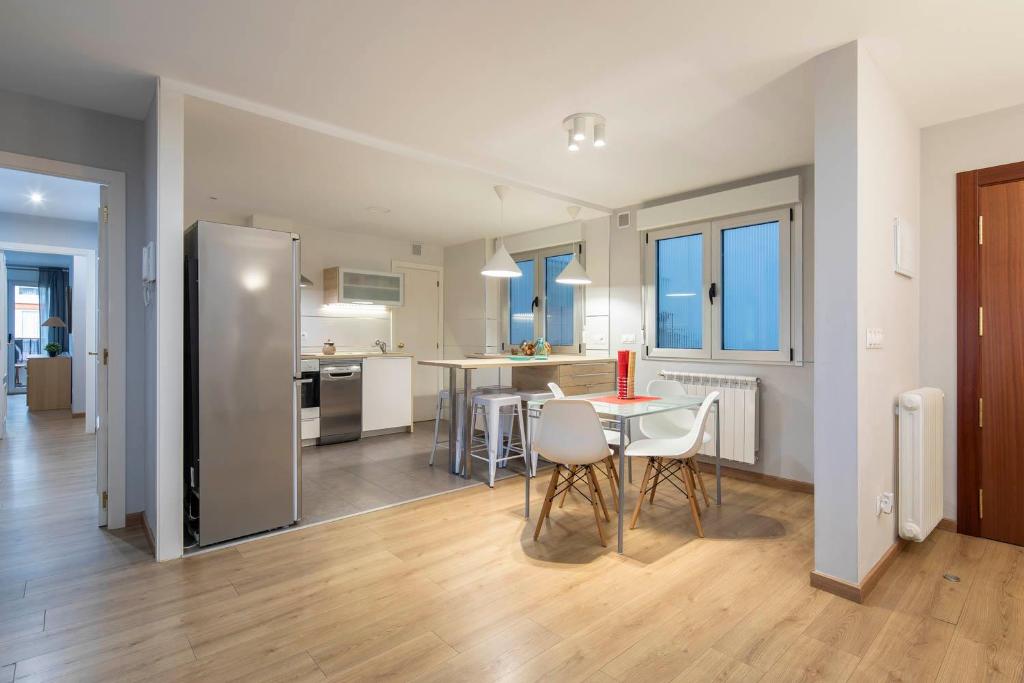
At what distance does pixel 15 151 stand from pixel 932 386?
5524mm

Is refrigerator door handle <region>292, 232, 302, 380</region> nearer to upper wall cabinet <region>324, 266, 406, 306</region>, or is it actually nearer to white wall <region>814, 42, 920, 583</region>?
white wall <region>814, 42, 920, 583</region>

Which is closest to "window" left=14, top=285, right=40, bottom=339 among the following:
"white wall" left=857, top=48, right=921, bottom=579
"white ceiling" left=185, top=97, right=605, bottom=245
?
"white ceiling" left=185, top=97, right=605, bottom=245

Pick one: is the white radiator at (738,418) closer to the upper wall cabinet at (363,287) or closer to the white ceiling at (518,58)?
the white ceiling at (518,58)

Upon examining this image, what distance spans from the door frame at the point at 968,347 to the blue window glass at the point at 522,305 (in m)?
4.10

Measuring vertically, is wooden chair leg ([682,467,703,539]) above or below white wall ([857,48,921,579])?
below

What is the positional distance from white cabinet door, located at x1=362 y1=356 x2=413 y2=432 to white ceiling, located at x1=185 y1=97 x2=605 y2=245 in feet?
5.52

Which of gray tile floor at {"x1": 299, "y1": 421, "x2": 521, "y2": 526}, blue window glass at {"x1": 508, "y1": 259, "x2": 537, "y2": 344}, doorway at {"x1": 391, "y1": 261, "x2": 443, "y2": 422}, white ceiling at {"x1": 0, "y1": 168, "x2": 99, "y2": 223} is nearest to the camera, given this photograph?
gray tile floor at {"x1": 299, "y1": 421, "x2": 521, "y2": 526}

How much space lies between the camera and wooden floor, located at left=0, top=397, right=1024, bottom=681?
1.83 m

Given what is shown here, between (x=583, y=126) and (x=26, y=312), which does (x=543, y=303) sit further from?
(x=26, y=312)

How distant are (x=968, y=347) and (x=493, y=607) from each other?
10.3ft

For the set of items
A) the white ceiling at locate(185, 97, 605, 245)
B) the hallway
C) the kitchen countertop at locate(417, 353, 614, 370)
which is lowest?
the hallway

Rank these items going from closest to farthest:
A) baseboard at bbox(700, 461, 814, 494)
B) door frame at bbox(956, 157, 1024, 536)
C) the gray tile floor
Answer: door frame at bbox(956, 157, 1024, 536)
the gray tile floor
baseboard at bbox(700, 461, 814, 494)

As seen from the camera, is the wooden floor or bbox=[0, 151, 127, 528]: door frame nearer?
the wooden floor

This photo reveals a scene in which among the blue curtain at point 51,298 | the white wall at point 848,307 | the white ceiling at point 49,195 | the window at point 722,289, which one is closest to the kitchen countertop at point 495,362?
the window at point 722,289
